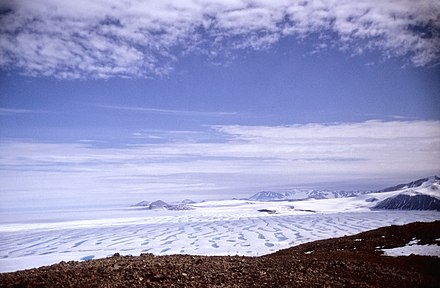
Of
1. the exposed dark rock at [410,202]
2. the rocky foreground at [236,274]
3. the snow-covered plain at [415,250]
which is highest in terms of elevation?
the rocky foreground at [236,274]

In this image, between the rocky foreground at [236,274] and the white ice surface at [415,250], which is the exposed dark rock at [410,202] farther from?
the rocky foreground at [236,274]

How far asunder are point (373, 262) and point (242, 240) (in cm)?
1962

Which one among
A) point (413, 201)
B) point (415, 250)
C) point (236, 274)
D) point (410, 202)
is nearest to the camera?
point (236, 274)

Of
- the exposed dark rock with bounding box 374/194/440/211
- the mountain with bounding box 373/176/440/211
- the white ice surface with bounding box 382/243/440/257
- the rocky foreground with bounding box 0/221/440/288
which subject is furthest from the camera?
the mountain with bounding box 373/176/440/211

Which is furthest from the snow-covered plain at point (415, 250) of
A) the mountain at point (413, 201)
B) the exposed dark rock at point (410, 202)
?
the exposed dark rock at point (410, 202)

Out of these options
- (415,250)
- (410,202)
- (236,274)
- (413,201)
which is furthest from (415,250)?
(413,201)

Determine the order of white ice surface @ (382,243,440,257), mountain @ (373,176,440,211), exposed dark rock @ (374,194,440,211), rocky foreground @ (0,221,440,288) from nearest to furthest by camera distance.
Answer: rocky foreground @ (0,221,440,288) < white ice surface @ (382,243,440,257) < exposed dark rock @ (374,194,440,211) < mountain @ (373,176,440,211)

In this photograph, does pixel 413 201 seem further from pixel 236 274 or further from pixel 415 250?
pixel 236 274

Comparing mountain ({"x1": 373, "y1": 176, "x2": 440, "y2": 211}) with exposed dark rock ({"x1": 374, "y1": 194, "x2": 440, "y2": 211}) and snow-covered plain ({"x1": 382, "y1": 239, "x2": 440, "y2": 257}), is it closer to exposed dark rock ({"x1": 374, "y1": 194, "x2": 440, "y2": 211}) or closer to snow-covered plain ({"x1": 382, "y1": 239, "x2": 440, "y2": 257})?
exposed dark rock ({"x1": 374, "y1": 194, "x2": 440, "y2": 211})

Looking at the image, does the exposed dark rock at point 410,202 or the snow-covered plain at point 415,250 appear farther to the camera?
the exposed dark rock at point 410,202

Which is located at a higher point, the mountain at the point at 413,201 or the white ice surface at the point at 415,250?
the white ice surface at the point at 415,250

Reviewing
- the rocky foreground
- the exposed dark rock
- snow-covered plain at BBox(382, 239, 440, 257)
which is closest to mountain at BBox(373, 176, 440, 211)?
the exposed dark rock

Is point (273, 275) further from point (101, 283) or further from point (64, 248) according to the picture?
point (64, 248)

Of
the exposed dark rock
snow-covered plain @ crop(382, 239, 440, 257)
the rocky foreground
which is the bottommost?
the exposed dark rock
